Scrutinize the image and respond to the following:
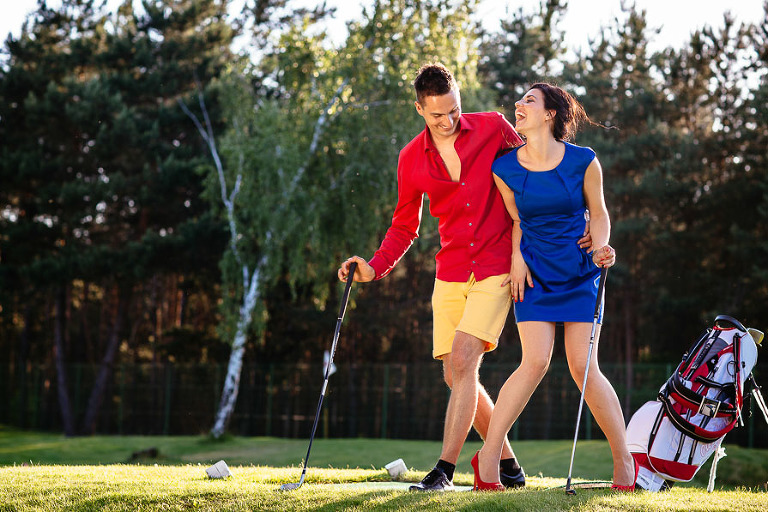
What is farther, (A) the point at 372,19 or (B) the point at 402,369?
(B) the point at 402,369

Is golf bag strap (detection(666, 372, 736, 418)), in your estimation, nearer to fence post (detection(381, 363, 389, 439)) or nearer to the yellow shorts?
the yellow shorts

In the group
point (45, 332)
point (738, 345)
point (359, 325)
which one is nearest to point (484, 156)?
point (738, 345)

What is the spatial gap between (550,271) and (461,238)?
0.50 metres

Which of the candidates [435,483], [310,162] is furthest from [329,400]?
[435,483]

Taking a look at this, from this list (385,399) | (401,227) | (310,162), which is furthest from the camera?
(385,399)

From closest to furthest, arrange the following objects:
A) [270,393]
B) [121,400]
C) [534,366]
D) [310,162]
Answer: [534,366] < [310,162] < [270,393] < [121,400]

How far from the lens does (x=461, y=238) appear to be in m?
4.80

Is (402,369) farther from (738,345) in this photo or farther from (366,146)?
(738,345)

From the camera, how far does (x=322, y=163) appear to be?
2030 centimetres

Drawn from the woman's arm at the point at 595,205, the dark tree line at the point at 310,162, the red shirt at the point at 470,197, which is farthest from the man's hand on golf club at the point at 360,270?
the dark tree line at the point at 310,162

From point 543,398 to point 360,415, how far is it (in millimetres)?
5277

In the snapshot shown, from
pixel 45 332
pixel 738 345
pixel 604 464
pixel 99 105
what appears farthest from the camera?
pixel 45 332

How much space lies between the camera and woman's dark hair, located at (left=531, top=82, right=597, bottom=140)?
4746 millimetres

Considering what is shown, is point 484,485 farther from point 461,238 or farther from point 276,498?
point 461,238
